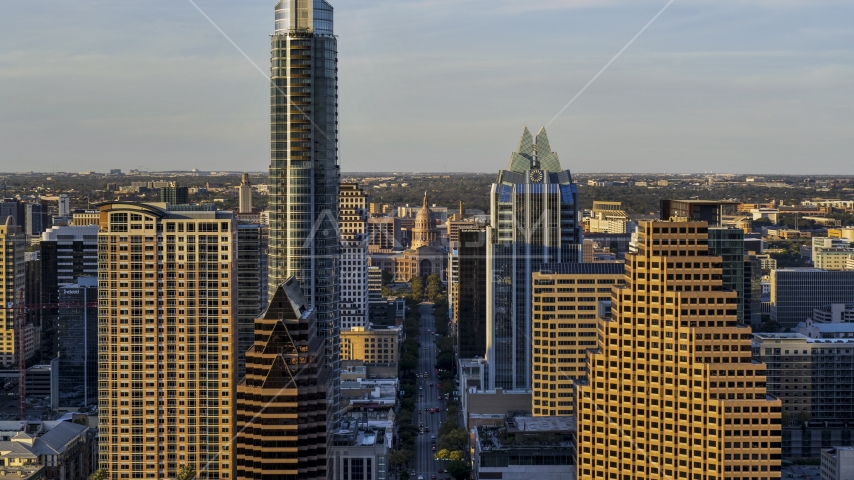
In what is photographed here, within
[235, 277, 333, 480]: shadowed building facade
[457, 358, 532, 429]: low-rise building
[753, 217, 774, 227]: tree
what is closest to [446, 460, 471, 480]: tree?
[457, 358, 532, 429]: low-rise building

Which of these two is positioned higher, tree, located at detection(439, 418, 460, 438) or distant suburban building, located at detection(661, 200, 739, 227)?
distant suburban building, located at detection(661, 200, 739, 227)

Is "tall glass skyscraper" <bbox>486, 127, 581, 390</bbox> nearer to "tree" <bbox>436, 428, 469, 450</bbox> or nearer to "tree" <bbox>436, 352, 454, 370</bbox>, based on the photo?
"tree" <bbox>436, 428, 469, 450</bbox>

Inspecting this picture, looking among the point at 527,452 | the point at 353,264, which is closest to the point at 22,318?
the point at 353,264

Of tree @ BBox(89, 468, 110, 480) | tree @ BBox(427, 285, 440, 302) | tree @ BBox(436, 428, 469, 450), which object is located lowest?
tree @ BBox(436, 428, 469, 450)

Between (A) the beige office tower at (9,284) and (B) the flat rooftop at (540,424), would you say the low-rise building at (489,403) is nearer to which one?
(B) the flat rooftop at (540,424)

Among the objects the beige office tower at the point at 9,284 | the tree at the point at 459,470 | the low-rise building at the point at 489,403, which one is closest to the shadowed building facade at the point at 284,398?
the tree at the point at 459,470

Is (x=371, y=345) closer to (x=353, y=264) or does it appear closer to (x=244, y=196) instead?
(x=353, y=264)
